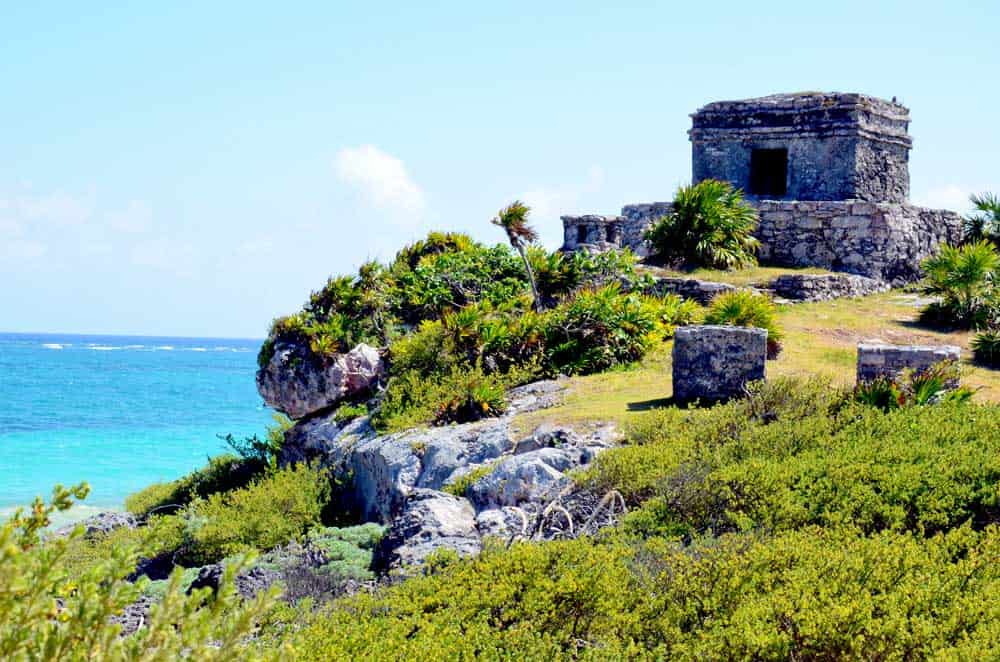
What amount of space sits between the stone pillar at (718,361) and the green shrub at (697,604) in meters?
5.05

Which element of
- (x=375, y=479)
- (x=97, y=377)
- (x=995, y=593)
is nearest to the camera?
(x=995, y=593)

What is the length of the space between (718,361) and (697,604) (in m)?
6.40

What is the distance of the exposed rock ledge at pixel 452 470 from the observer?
876cm

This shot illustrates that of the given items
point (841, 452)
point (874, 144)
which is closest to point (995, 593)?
point (841, 452)

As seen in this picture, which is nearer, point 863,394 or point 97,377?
point 863,394

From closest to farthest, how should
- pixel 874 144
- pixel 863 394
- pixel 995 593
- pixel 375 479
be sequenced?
pixel 995 593
pixel 863 394
pixel 375 479
pixel 874 144

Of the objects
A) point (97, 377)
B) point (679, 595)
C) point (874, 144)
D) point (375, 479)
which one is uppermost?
point (874, 144)

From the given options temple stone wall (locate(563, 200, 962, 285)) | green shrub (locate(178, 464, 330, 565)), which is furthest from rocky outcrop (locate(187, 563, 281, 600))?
temple stone wall (locate(563, 200, 962, 285))

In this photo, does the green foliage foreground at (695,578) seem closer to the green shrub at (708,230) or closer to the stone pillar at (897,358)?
the stone pillar at (897,358)

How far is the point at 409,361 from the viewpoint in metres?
15.7

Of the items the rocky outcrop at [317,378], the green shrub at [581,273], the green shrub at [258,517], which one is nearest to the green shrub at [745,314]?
the green shrub at [581,273]

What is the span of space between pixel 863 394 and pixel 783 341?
5.27 meters

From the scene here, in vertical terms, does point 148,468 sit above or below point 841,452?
below

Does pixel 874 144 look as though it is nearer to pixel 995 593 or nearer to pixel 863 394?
pixel 863 394
